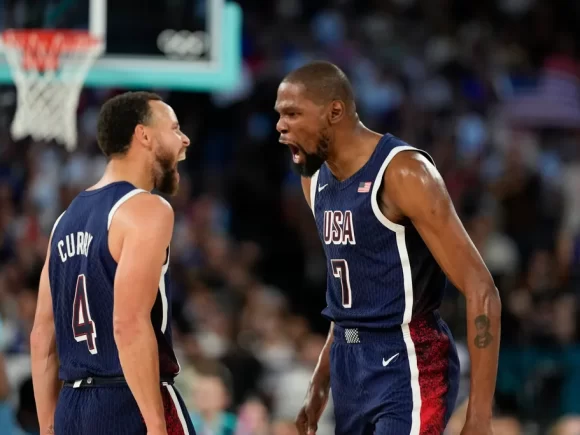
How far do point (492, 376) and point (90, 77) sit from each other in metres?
5.35

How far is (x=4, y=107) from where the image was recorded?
10227 millimetres

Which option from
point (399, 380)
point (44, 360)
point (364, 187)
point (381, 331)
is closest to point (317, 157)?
point (364, 187)

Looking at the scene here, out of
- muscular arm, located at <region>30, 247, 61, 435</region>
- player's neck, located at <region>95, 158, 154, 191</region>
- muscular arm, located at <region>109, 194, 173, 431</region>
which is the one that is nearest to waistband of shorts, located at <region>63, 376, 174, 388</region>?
muscular arm, located at <region>109, 194, 173, 431</region>

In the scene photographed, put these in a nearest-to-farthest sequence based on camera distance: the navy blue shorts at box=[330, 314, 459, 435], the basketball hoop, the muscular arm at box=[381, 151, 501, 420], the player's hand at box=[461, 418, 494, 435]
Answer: the player's hand at box=[461, 418, 494, 435] → the muscular arm at box=[381, 151, 501, 420] → the navy blue shorts at box=[330, 314, 459, 435] → the basketball hoop

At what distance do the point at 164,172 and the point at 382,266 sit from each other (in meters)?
1.06

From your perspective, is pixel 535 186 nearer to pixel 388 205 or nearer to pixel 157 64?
pixel 157 64

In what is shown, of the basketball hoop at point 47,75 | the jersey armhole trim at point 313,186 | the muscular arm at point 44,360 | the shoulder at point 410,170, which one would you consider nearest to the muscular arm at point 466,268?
the shoulder at point 410,170

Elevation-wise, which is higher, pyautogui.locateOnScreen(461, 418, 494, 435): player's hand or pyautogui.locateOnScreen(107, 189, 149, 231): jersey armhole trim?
pyautogui.locateOnScreen(107, 189, 149, 231): jersey armhole trim

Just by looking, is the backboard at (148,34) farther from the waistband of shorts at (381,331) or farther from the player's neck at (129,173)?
the waistband of shorts at (381,331)

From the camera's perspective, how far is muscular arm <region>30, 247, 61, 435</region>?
503 centimetres

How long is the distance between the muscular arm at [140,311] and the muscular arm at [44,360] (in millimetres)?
630

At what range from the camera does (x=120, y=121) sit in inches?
192

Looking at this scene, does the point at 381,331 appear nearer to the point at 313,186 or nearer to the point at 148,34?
the point at 313,186

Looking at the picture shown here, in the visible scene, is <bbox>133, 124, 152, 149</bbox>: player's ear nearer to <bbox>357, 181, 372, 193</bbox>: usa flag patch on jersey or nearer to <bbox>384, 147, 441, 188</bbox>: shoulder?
<bbox>357, 181, 372, 193</bbox>: usa flag patch on jersey
